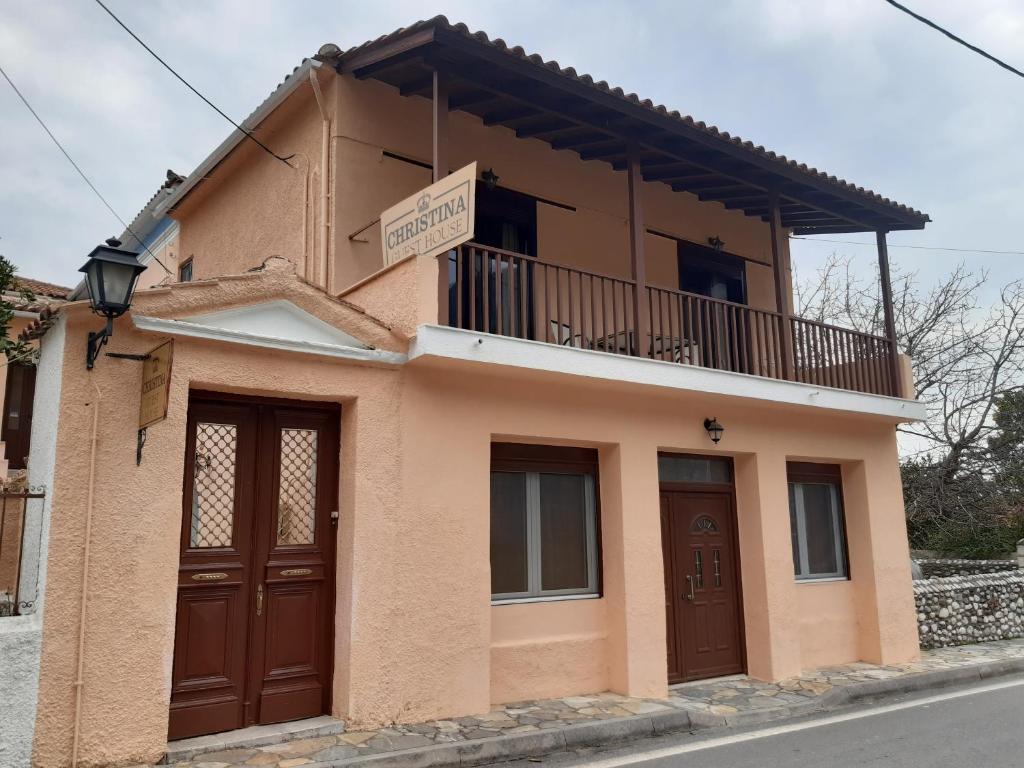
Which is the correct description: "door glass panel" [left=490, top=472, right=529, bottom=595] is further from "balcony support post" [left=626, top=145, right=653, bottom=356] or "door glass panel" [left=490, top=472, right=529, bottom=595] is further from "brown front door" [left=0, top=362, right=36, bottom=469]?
"brown front door" [left=0, top=362, right=36, bottom=469]

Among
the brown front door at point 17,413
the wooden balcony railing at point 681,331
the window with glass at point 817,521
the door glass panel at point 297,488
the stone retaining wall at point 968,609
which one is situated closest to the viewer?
the door glass panel at point 297,488

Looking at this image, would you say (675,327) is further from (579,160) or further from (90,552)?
(90,552)

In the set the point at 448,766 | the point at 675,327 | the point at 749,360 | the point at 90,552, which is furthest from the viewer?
the point at 675,327

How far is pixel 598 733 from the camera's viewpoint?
22.8 ft

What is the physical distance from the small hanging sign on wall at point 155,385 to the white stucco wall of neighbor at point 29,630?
0.55 metres

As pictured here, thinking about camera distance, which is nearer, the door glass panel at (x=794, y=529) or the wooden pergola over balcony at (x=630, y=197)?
the wooden pergola over balcony at (x=630, y=197)

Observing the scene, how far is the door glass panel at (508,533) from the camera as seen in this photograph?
818cm

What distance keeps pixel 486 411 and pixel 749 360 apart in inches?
163

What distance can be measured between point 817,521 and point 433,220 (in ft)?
22.9

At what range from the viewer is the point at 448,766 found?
20.1ft

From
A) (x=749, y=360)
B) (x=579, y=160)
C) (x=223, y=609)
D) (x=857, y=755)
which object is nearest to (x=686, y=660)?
(x=857, y=755)

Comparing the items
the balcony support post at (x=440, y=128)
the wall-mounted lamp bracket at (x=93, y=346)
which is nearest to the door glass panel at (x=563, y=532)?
the balcony support post at (x=440, y=128)

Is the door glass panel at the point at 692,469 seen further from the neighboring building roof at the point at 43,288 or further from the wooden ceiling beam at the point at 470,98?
the neighboring building roof at the point at 43,288

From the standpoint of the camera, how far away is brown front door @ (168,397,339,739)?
20.7ft
